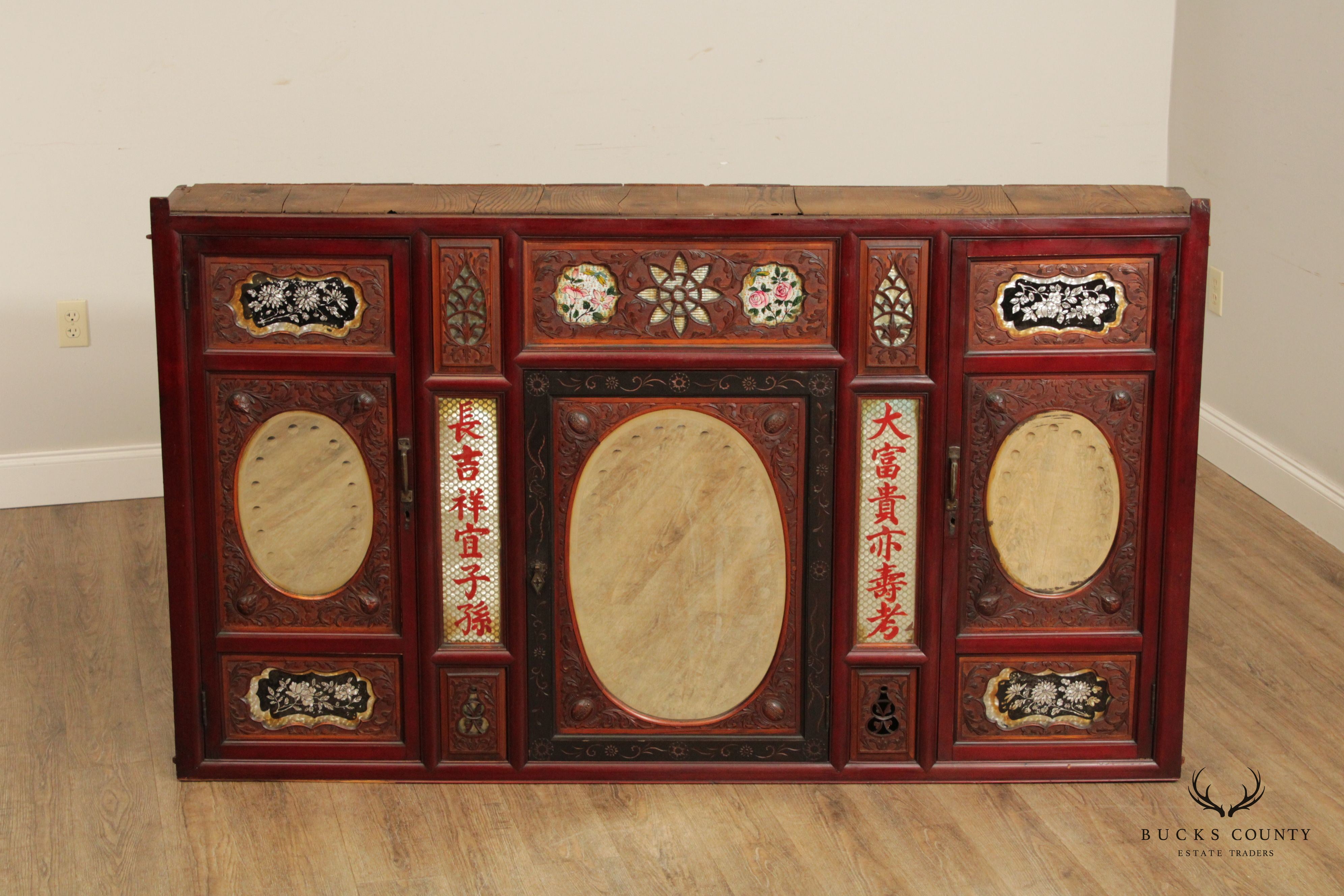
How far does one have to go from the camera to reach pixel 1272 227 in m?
4.18

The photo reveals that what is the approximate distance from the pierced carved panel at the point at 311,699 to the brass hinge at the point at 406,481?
0.27 metres

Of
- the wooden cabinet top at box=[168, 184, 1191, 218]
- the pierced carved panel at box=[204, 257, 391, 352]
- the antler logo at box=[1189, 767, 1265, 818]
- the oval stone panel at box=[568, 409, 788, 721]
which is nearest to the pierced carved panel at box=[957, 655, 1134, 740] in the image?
A: the antler logo at box=[1189, 767, 1265, 818]

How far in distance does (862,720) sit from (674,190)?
39.7 inches

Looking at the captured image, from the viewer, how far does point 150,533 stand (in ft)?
13.6

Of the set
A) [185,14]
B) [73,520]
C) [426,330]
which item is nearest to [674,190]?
[426,330]

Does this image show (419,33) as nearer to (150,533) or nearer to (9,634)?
(150,533)

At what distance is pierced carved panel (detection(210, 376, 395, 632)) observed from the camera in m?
2.77

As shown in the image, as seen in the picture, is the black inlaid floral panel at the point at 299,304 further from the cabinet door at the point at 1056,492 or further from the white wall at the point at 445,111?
the white wall at the point at 445,111

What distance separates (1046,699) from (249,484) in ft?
4.81

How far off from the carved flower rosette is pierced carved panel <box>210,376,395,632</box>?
0.63m

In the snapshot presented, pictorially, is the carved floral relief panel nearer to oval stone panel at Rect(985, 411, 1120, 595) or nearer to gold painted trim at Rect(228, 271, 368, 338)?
gold painted trim at Rect(228, 271, 368, 338)

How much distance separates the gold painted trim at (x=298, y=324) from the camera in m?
2.71

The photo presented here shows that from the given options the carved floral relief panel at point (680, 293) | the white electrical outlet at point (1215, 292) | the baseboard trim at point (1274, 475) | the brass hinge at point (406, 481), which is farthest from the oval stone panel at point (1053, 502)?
the white electrical outlet at point (1215, 292)

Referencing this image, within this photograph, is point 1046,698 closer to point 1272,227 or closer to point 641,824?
point 641,824
